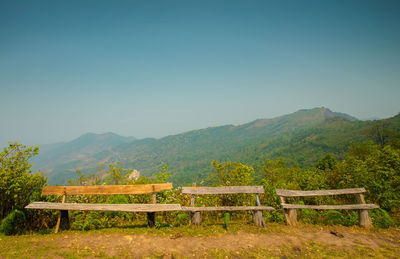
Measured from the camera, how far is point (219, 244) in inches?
192

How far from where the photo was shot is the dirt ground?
4.47 metres

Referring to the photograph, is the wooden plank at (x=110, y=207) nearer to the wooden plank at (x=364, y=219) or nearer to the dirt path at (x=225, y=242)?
the dirt path at (x=225, y=242)

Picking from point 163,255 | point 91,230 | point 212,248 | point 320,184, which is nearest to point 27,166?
point 91,230

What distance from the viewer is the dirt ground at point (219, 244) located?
14.7ft

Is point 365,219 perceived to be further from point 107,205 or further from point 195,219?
point 107,205

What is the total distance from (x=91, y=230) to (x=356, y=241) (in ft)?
23.8

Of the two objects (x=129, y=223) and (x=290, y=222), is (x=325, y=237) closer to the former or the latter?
(x=290, y=222)

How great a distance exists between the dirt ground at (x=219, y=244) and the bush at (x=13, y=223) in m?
0.45

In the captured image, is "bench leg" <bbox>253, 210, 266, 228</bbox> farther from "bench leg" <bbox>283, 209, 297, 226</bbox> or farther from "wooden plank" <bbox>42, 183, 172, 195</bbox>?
"wooden plank" <bbox>42, 183, 172, 195</bbox>

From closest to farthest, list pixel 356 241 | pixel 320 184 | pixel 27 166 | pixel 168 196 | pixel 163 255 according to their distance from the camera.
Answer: pixel 163 255 < pixel 356 241 < pixel 27 166 < pixel 168 196 < pixel 320 184

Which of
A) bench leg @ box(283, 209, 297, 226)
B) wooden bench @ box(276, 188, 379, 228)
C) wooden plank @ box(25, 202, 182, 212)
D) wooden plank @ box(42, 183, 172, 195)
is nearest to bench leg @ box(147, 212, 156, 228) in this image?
wooden plank @ box(25, 202, 182, 212)

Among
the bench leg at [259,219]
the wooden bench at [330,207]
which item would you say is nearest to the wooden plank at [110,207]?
the bench leg at [259,219]

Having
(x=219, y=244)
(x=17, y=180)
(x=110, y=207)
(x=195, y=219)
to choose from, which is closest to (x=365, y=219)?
(x=219, y=244)

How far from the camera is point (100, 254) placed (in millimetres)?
4410
